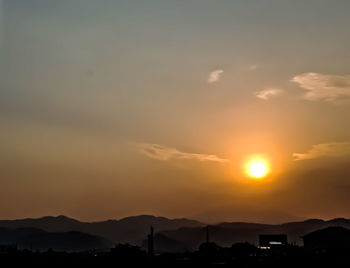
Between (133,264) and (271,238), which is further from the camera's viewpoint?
(271,238)

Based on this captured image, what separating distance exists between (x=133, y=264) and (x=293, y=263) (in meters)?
15.8

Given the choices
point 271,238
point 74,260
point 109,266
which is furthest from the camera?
point 271,238

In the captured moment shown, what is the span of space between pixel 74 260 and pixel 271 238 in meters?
53.3

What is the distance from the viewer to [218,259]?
5619 cm

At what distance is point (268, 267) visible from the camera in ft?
145

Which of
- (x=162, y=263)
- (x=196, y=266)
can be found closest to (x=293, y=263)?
(x=196, y=266)

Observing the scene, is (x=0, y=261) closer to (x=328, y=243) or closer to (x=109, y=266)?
(x=109, y=266)

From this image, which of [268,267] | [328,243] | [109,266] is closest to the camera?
[268,267]

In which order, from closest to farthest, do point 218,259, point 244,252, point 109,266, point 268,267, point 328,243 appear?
point 268,267, point 109,266, point 218,259, point 244,252, point 328,243

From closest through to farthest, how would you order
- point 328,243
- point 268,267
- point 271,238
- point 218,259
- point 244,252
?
1. point 268,267
2. point 218,259
3. point 244,252
4. point 328,243
5. point 271,238

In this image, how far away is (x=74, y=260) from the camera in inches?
1998

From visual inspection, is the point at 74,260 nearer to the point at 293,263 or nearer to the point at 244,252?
the point at 293,263

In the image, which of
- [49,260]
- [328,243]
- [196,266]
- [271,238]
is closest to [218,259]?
[196,266]

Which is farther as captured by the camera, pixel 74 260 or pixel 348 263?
pixel 74 260
